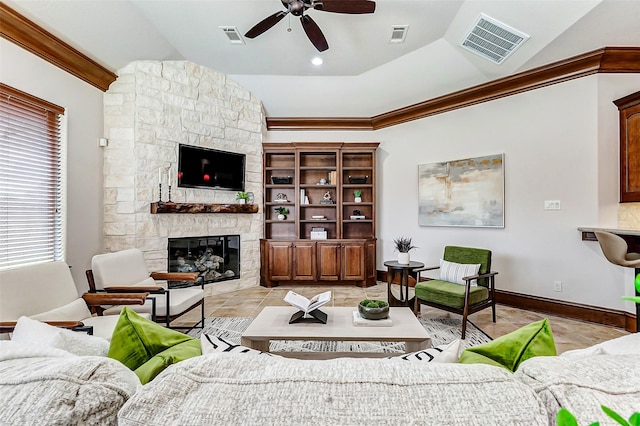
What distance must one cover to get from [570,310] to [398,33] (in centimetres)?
373

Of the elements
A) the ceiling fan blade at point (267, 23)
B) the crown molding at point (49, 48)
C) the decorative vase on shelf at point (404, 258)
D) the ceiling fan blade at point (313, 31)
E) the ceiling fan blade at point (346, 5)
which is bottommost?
the decorative vase on shelf at point (404, 258)

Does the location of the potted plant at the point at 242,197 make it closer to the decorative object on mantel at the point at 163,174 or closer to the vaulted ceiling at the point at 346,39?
the decorative object on mantel at the point at 163,174

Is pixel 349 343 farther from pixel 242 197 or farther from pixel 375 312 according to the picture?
pixel 242 197

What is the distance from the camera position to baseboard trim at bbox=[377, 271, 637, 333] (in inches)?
127

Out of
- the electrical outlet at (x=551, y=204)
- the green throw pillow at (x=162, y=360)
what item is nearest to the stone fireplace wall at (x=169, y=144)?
the green throw pillow at (x=162, y=360)

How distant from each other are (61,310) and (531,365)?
2.87 meters

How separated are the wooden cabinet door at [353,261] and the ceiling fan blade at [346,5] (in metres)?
3.34

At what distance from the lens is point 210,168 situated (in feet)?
15.3

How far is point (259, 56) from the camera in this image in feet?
13.9

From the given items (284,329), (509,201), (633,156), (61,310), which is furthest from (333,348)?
(633,156)

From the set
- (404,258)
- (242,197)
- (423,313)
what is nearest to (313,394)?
(404,258)

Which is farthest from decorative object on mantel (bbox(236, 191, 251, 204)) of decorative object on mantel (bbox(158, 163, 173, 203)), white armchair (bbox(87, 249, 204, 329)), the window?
the window

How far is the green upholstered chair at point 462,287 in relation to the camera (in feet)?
10.2

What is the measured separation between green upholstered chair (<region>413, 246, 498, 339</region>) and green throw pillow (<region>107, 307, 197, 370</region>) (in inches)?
108
